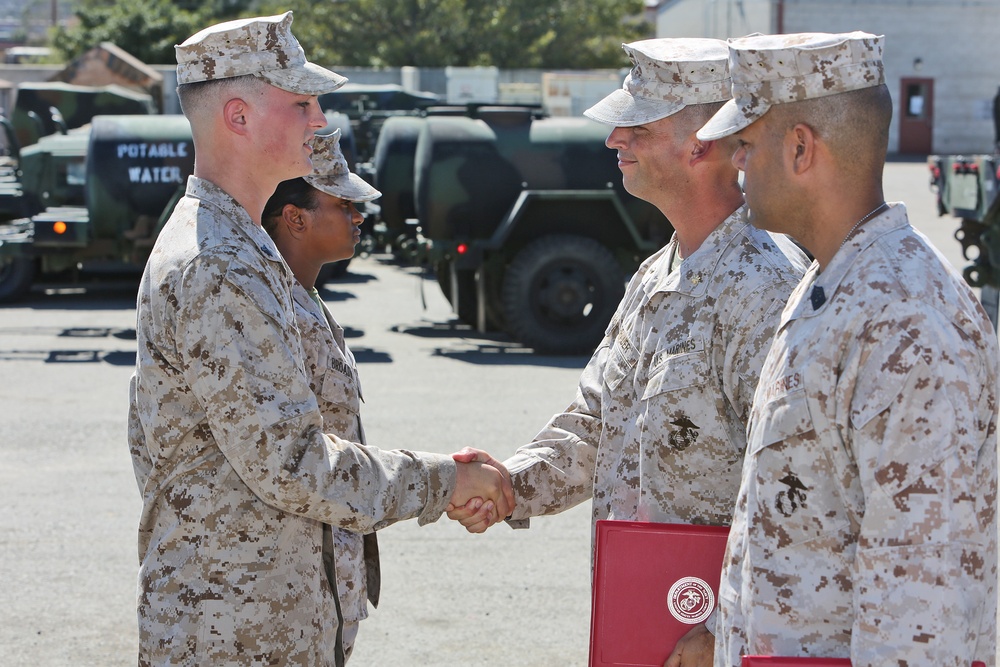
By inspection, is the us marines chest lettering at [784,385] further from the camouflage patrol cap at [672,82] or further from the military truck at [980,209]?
the military truck at [980,209]

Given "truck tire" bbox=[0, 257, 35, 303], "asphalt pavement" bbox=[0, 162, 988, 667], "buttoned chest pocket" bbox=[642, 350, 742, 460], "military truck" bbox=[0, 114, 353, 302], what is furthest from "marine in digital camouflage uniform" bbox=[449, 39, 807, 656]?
"truck tire" bbox=[0, 257, 35, 303]

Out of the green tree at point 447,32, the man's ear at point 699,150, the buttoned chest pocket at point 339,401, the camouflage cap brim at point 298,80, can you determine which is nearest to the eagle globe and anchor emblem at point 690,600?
the man's ear at point 699,150

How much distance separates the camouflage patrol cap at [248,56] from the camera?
269cm

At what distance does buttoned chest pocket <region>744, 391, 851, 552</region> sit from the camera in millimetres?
2002

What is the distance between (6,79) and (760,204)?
111ft

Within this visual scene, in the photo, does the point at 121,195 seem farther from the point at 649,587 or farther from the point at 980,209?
the point at 649,587

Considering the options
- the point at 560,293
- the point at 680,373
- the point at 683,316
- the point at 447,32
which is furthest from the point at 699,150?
the point at 447,32

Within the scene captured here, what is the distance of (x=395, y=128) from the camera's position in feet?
42.8

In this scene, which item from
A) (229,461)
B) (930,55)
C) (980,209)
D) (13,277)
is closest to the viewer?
(229,461)

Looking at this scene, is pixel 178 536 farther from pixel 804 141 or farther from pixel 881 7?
pixel 881 7

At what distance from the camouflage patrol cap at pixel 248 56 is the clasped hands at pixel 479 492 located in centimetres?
101

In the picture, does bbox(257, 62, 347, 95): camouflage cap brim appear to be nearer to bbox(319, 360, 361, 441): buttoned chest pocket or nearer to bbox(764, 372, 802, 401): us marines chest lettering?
bbox(319, 360, 361, 441): buttoned chest pocket

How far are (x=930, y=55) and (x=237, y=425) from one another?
43.0m

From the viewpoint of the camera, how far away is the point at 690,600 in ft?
8.21
